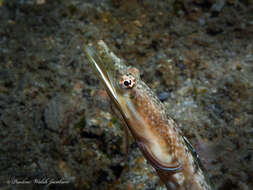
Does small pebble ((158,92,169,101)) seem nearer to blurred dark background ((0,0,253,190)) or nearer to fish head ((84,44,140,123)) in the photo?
blurred dark background ((0,0,253,190))

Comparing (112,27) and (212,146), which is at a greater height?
(112,27)

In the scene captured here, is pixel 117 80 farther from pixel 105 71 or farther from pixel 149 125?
pixel 149 125

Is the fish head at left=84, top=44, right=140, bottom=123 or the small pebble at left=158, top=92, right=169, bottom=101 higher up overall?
the fish head at left=84, top=44, right=140, bottom=123

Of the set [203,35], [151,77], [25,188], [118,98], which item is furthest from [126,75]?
[203,35]

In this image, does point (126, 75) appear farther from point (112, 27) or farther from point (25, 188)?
point (112, 27)

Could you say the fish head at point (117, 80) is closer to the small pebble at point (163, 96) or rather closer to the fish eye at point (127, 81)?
the fish eye at point (127, 81)

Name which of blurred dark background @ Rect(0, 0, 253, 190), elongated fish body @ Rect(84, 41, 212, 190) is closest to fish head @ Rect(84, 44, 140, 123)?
elongated fish body @ Rect(84, 41, 212, 190)

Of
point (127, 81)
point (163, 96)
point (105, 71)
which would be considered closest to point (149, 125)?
point (127, 81)

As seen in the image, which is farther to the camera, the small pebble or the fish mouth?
the small pebble
